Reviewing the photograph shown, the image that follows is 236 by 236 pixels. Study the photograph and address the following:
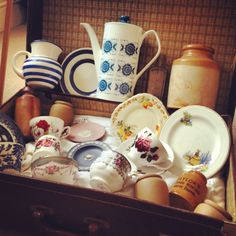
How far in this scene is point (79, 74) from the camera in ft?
3.45

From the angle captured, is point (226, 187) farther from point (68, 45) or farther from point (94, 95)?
point (68, 45)

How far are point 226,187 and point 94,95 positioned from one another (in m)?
0.51

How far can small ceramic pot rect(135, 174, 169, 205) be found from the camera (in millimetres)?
569

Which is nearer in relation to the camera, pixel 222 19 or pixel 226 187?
pixel 226 187

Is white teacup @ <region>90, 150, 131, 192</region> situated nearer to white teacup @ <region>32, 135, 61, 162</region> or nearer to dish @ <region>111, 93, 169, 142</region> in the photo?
white teacup @ <region>32, 135, 61, 162</region>

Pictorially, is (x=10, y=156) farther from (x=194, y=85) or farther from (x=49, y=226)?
(x=194, y=85)

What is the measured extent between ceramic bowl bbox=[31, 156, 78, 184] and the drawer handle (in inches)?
2.4

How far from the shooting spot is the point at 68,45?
3.52 ft

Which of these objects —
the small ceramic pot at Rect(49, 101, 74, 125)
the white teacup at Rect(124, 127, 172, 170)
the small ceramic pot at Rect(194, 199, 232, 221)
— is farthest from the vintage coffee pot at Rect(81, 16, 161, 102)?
the small ceramic pot at Rect(194, 199, 232, 221)

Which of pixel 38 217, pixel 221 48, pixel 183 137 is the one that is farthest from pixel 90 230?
pixel 221 48

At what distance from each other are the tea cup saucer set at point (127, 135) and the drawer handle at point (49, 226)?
2.7 inches

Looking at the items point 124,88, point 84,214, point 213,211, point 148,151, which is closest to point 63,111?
point 124,88

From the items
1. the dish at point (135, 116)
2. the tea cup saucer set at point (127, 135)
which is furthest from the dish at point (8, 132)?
the dish at point (135, 116)

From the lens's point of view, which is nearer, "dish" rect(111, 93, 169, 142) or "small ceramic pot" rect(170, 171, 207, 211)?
"small ceramic pot" rect(170, 171, 207, 211)
